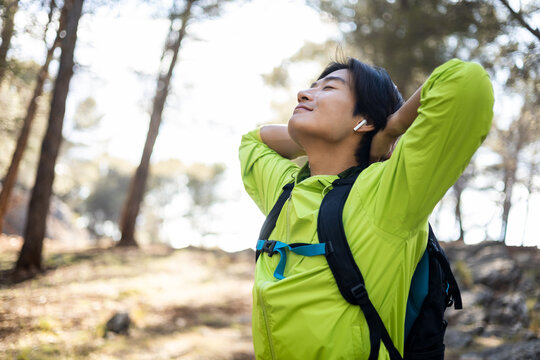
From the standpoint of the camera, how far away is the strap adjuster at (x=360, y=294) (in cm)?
145

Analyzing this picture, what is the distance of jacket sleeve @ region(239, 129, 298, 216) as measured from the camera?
2094mm

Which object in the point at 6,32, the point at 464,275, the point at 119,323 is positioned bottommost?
the point at 119,323

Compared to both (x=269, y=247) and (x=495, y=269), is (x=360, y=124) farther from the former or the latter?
(x=495, y=269)

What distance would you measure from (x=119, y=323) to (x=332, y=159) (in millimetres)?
4042

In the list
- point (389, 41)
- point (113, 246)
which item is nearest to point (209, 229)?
point (113, 246)

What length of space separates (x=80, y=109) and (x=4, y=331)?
69.0 ft

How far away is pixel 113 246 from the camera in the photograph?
12039mm

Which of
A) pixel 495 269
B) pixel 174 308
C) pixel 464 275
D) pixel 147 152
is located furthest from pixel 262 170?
pixel 147 152

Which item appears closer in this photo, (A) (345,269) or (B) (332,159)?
(A) (345,269)

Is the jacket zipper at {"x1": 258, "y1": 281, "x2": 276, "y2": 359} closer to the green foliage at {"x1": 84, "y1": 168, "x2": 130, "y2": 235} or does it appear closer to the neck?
the neck

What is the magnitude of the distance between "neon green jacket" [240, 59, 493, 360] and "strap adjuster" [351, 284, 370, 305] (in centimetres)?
4

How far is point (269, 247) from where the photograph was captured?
1.77 meters

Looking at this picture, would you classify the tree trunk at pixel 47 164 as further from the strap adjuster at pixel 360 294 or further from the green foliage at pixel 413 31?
the strap adjuster at pixel 360 294

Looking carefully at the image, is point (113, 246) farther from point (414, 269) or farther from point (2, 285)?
point (414, 269)
